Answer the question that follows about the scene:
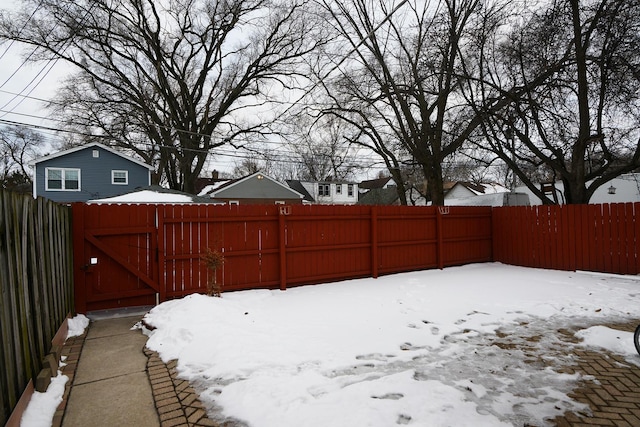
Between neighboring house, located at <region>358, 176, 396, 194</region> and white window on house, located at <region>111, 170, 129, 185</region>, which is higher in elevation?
neighboring house, located at <region>358, 176, 396, 194</region>

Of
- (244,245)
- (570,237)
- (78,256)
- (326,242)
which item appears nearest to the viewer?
(78,256)

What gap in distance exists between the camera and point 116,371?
11.3 ft

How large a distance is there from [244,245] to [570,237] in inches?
316

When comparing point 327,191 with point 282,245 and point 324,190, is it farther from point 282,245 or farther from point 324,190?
point 282,245

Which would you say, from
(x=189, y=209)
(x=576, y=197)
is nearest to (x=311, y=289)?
(x=189, y=209)

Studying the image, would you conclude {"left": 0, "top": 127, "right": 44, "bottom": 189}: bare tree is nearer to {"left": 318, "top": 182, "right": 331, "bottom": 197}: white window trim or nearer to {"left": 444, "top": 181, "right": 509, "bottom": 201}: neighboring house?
{"left": 318, "top": 182, "right": 331, "bottom": 197}: white window trim

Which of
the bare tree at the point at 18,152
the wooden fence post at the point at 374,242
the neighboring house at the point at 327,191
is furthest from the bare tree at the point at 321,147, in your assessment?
the bare tree at the point at 18,152

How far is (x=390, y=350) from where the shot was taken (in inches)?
147

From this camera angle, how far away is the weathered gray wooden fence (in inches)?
88.8

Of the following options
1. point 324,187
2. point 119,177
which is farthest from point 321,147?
point 119,177

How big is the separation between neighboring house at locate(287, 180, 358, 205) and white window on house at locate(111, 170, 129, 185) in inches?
647

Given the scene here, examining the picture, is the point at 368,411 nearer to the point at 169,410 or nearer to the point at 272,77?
the point at 169,410

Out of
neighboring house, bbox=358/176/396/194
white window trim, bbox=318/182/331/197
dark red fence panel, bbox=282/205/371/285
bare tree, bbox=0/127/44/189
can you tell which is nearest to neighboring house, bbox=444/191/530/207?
dark red fence panel, bbox=282/205/371/285

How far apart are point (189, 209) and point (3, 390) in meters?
4.11
